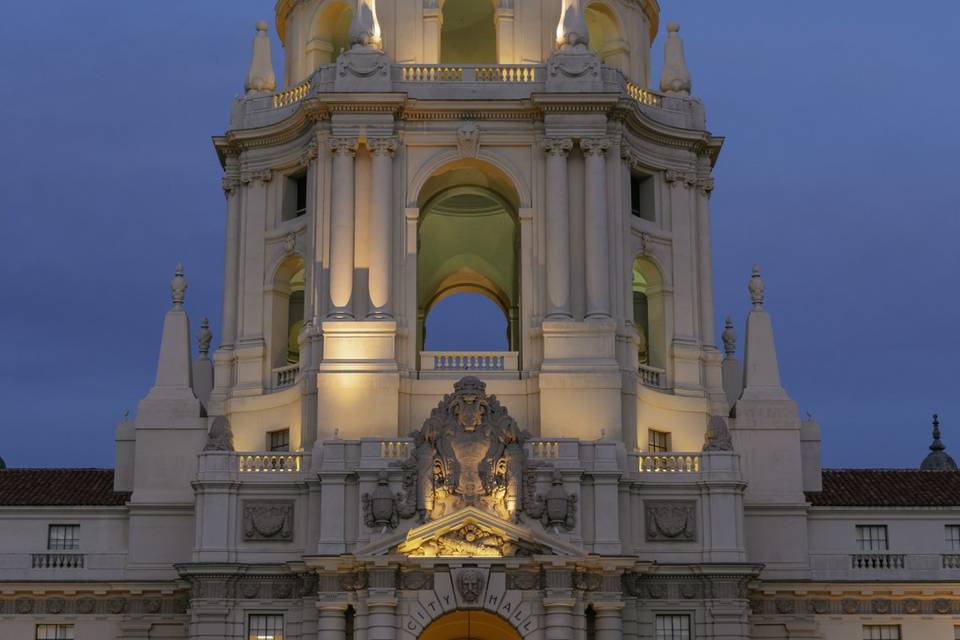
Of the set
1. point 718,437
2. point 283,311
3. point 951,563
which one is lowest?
point 951,563

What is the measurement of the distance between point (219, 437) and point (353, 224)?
8.38 metres

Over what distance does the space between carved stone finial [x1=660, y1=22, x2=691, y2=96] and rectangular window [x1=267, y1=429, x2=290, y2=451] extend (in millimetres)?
18096

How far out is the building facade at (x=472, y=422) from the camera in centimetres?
5991

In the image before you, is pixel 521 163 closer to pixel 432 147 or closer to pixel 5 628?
pixel 432 147

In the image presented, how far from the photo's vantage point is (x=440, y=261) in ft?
246

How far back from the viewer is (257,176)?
70125 millimetres

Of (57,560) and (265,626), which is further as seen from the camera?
(57,560)

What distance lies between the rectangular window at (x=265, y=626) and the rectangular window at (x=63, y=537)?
779cm

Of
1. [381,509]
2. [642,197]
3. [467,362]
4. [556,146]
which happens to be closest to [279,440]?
[467,362]

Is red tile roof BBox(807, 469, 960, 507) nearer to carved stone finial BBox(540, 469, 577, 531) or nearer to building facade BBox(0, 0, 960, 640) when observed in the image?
building facade BBox(0, 0, 960, 640)

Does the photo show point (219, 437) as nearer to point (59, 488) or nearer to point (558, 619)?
point (59, 488)

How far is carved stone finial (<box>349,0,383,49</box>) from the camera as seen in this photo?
67.0m

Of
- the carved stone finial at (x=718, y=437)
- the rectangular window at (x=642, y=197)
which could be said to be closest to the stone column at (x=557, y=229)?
the rectangular window at (x=642, y=197)

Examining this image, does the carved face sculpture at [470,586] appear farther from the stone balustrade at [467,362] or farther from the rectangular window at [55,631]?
the rectangular window at [55,631]
